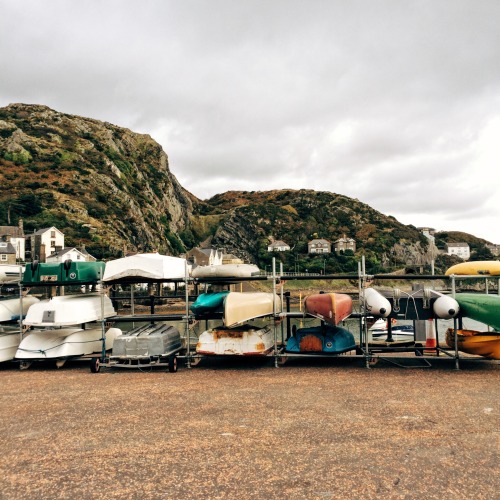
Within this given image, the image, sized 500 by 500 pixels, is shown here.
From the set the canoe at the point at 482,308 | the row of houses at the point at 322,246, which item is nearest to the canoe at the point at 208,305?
the canoe at the point at 482,308

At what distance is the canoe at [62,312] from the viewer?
40.2 ft

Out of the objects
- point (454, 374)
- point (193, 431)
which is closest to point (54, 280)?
point (193, 431)

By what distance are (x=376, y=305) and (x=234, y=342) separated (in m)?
4.22

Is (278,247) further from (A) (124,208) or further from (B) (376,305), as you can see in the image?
(B) (376,305)

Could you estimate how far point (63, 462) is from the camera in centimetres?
574

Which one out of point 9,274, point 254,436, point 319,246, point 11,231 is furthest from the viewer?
point 319,246

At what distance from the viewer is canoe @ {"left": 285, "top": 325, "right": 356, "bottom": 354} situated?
12477 mm

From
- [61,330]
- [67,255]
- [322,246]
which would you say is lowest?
[61,330]

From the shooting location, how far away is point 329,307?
472 inches

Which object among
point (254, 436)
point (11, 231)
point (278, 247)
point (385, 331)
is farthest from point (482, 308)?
point (278, 247)

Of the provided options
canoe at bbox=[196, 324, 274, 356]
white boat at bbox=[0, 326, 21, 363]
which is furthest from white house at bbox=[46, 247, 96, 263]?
canoe at bbox=[196, 324, 274, 356]

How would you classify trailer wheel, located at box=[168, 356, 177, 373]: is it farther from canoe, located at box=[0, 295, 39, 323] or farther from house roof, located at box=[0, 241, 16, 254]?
house roof, located at box=[0, 241, 16, 254]

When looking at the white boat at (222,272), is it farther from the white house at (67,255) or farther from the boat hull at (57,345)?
the white house at (67,255)

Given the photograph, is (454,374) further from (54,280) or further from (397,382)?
(54,280)
